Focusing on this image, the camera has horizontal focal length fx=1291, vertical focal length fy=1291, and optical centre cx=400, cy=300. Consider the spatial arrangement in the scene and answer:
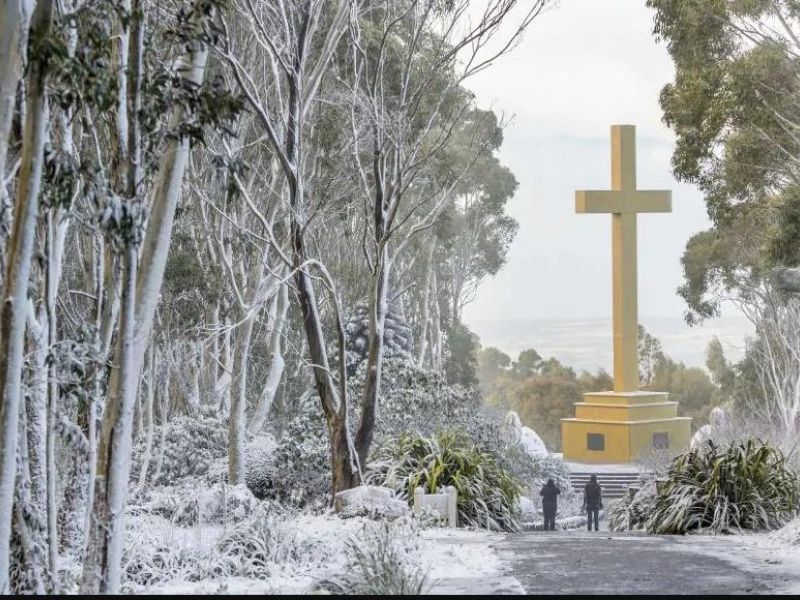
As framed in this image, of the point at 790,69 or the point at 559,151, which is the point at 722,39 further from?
the point at 559,151

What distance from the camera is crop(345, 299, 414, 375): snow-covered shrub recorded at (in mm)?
24625

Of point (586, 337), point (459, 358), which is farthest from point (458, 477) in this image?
point (586, 337)

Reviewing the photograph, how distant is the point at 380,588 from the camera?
25.7 ft

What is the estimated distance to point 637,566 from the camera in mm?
9781

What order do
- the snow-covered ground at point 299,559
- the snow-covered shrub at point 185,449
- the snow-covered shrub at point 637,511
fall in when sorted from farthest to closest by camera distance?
the snow-covered shrub at point 185,449 → the snow-covered shrub at point 637,511 → the snow-covered ground at point 299,559

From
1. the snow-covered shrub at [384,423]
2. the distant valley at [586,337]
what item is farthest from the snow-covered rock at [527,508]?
the distant valley at [586,337]

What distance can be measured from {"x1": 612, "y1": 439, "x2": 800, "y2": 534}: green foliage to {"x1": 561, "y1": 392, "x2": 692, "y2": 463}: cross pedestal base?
587 inches

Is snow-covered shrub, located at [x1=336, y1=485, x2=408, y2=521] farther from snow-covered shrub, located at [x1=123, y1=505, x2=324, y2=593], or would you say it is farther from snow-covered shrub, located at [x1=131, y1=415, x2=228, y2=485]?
snow-covered shrub, located at [x1=131, y1=415, x2=228, y2=485]

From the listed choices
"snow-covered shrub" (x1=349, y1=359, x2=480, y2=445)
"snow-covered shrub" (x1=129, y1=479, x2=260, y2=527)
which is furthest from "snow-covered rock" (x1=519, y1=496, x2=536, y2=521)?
"snow-covered shrub" (x1=129, y1=479, x2=260, y2=527)

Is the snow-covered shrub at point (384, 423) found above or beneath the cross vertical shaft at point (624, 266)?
beneath

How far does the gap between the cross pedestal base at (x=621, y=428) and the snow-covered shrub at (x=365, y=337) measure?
5.44 metres

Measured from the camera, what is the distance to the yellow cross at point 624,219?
95.7ft

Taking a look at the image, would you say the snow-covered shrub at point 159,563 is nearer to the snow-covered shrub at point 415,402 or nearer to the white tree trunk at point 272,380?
the snow-covered shrub at point 415,402

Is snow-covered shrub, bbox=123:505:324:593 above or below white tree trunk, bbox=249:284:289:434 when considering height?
below
